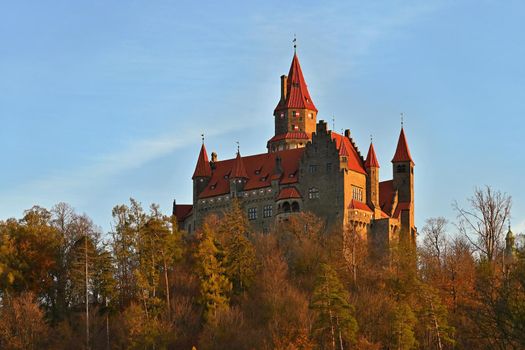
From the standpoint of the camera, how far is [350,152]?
327 feet

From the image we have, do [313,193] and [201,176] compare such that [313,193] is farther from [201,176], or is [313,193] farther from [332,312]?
[332,312]

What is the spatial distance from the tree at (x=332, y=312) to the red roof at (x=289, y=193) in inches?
1237

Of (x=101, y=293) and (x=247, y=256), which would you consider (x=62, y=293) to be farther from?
(x=247, y=256)

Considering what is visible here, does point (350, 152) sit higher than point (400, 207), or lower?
higher

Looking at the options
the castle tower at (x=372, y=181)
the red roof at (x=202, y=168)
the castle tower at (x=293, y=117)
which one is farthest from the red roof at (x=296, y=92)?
the castle tower at (x=372, y=181)

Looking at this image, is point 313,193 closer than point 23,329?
No

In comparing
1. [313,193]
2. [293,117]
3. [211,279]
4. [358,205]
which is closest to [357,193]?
[358,205]

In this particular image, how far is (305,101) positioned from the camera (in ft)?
371

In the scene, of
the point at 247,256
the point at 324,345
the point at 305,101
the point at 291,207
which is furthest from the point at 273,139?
the point at 324,345

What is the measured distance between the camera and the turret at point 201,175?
358 ft

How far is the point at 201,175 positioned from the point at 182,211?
555 cm

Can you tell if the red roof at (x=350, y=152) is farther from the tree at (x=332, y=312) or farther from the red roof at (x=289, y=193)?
the tree at (x=332, y=312)

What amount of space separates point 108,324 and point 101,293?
4192mm

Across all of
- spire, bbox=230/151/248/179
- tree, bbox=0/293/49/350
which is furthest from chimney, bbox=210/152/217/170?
tree, bbox=0/293/49/350
